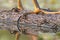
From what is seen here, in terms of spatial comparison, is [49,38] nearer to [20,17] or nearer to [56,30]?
[56,30]

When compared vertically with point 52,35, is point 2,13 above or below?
above

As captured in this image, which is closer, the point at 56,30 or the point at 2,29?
the point at 56,30

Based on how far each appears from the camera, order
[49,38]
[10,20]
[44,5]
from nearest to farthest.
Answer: [49,38] < [10,20] < [44,5]

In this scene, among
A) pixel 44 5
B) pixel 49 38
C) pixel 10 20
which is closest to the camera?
pixel 49 38

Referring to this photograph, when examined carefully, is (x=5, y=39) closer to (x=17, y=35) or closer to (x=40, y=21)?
(x=17, y=35)

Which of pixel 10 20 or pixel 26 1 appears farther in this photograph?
pixel 26 1

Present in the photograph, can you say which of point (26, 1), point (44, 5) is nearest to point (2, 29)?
point (44, 5)

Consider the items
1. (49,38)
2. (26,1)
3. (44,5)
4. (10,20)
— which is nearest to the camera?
(49,38)

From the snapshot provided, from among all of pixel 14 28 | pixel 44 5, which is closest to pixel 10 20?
pixel 14 28

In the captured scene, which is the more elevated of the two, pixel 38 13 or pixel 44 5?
pixel 38 13
